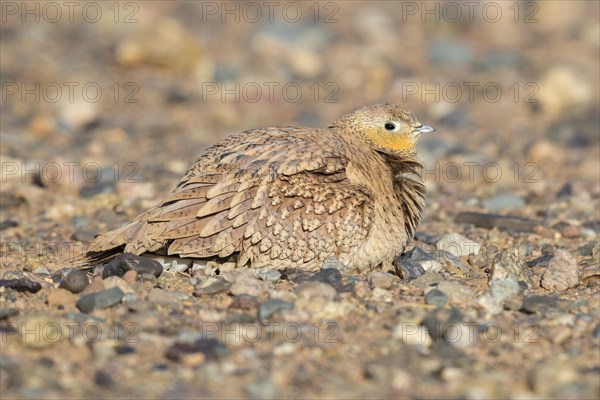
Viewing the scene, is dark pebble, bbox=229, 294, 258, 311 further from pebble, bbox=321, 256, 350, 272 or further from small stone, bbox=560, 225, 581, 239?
small stone, bbox=560, 225, 581, 239

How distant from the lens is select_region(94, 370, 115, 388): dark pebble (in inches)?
205

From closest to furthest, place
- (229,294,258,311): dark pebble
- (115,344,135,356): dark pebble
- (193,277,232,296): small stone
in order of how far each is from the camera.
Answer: (115,344,135,356): dark pebble, (229,294,258,311): dark pebble, (193,277,232,296): small stone

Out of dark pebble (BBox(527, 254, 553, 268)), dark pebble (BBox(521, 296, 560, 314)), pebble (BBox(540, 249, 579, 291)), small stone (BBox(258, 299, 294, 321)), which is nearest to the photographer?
small stone (BBox(258, 299, 294, 321))

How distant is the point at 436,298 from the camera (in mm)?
6508

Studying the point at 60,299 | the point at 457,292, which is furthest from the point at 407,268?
the point at 60,299

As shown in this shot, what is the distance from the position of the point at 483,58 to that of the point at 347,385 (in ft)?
39.8

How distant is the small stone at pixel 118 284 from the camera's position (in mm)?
6484

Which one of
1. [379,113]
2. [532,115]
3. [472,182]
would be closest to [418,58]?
[532,115]

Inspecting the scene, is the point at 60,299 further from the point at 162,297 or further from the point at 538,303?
the point at 538,303

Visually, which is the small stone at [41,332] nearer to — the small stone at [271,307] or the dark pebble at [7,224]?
the small stone at [271,307]

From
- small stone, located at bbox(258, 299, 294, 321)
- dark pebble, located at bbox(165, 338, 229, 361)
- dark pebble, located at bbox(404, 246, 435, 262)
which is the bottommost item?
dark pebble, located at bbox(404, 246, 435, 262)

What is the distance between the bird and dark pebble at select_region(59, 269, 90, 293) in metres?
0.51

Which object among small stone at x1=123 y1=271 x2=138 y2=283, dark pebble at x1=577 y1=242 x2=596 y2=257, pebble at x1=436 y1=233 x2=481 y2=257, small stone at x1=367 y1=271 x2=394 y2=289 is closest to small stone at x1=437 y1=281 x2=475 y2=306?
small stone at x1=367 y1=271 x2=394 y2=289

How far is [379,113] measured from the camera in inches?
315
